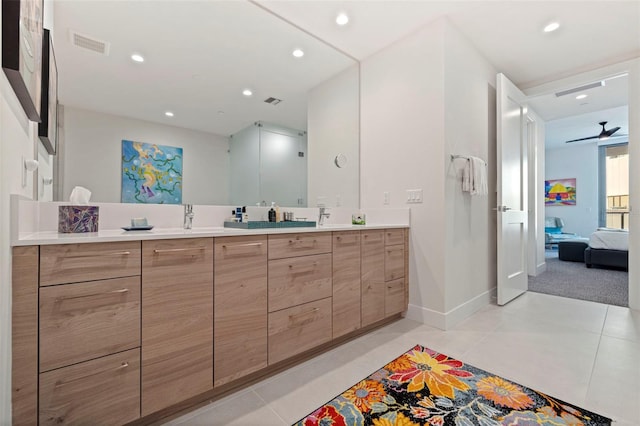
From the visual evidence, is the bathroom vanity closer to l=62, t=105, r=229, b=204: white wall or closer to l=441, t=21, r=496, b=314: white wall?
l=62, t=105, r=229, b=204: white wall

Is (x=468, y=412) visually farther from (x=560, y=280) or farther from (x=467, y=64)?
(x=560, y=280)

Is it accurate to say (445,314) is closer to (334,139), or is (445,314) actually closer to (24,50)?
(334,139)

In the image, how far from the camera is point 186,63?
1.78 meters

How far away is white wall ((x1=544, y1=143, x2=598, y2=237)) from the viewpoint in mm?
7316

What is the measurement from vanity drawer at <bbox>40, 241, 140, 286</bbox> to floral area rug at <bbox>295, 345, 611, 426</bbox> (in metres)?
1.02

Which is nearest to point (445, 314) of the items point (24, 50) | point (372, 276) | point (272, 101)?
point (372, 276)

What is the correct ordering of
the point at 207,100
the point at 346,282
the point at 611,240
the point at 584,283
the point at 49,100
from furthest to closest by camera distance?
the point at 611,240 < the point at 584,283 < the point at 346,282 < the point at 207,100 < the point at 49,100

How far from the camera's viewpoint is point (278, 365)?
168cm

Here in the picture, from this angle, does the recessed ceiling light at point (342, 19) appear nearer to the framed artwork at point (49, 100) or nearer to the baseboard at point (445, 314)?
the framed artwork at point (49, 100)

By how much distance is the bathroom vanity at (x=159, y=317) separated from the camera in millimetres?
955

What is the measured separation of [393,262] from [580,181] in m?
8.33

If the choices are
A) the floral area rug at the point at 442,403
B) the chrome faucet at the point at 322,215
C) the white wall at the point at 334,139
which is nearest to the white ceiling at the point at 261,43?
the white wall at the point at 334,139

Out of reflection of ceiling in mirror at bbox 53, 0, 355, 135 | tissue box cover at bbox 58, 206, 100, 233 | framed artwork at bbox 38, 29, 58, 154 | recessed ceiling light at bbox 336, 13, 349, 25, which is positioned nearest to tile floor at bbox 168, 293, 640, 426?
tissue box cover at bbox 58, 206, 100, 233

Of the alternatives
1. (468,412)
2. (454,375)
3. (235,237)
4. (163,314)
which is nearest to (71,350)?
(163,314)
